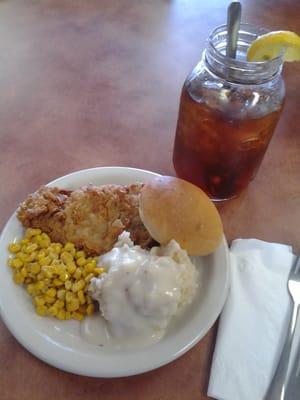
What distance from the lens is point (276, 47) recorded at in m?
0.85

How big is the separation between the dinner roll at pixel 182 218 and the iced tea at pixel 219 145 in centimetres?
15

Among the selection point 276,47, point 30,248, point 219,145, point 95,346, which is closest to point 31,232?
point 30,248

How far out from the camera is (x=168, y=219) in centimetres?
88

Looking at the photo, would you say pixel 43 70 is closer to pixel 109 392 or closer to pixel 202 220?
pixel 202 220

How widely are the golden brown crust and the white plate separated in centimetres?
9

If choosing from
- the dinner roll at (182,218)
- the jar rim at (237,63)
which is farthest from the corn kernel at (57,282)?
the jar rim at (237,63)

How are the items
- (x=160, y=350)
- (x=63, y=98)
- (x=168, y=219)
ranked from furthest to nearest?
(x=63, y=98) → (x=168, y=219) → (x=160, y=350)

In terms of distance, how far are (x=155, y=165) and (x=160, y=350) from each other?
1.94 feet

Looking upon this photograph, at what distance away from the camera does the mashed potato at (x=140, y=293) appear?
2.60 ft

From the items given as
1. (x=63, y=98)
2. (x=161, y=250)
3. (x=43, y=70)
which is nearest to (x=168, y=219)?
(x=161, y=250)

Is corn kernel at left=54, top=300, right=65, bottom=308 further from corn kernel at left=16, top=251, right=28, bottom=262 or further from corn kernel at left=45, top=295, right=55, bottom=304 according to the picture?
corn kernel at left=16, top=251, right=28, bottom=262

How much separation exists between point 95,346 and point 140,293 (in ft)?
0.43

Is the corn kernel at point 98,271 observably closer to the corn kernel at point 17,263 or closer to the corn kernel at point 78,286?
the corn kernel at point 78,286

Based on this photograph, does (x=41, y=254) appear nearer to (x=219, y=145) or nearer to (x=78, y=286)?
(x=78, y=286)
